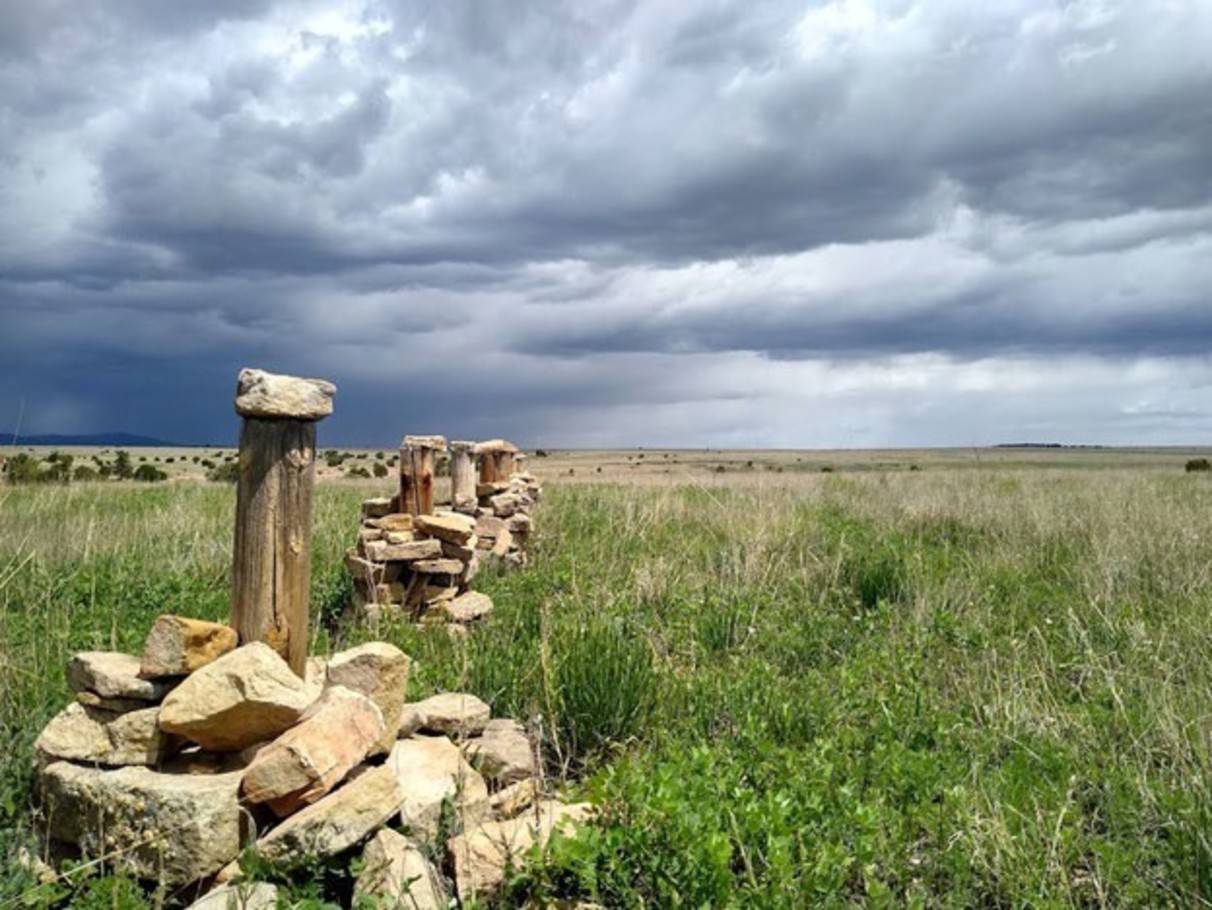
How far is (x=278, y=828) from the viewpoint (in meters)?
3.58

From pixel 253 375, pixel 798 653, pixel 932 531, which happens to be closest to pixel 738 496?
pixel 932 531

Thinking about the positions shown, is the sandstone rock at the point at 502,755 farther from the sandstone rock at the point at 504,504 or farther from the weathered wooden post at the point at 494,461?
the weathered wooden post at the point at 494,461

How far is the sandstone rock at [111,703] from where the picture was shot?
13.5 feet

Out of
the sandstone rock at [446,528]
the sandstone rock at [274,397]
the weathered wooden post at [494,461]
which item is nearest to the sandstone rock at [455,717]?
the sandstone rock at [274,397]

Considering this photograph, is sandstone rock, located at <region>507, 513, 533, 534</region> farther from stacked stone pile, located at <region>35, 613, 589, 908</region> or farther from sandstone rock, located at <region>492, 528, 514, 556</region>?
stacked stone pile, located at <region>35, 613, 589, 908</region>

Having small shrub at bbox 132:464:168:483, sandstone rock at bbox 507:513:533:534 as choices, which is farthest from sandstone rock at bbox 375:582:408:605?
small shrub at bbox 132:464:168:483

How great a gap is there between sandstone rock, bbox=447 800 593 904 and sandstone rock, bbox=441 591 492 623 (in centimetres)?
450

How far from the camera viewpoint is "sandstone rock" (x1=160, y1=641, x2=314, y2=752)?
12.8 feet

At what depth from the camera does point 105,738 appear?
4.03 metres

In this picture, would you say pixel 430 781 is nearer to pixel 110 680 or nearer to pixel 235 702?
pixel 235 702

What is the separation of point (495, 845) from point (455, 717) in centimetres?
111

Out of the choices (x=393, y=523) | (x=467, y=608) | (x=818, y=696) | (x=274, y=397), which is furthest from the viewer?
(x=393, y=523)

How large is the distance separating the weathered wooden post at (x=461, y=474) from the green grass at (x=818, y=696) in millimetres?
1164

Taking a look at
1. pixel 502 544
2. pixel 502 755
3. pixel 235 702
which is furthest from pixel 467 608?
pixel 235 702
